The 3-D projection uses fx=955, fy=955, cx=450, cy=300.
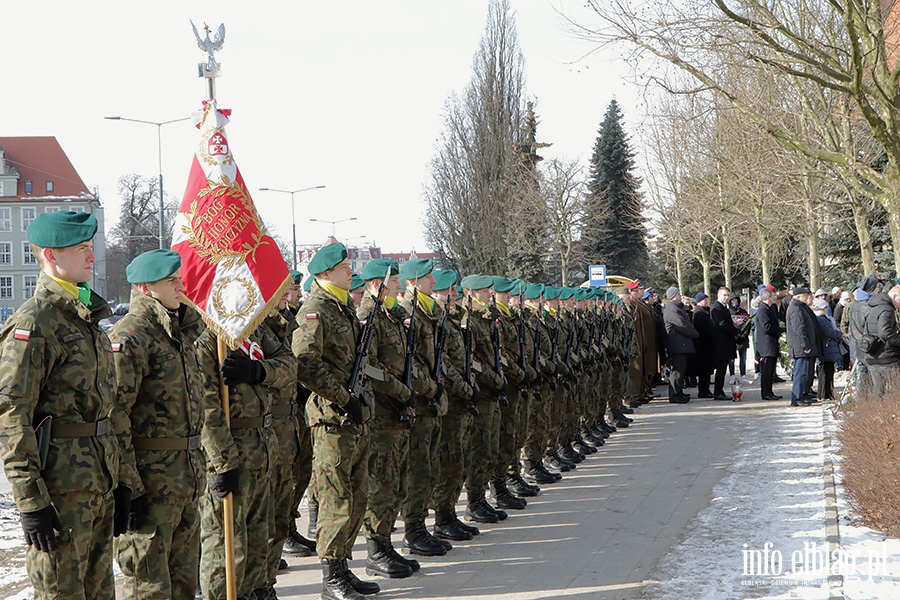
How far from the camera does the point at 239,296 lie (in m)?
5.55

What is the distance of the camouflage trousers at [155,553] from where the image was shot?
4.56 m

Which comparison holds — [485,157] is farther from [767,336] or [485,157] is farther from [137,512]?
[137,512]

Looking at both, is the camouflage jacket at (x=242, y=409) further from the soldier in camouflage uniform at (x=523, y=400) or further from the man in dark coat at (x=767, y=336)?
the man in dark coat at (x=767, y=336)

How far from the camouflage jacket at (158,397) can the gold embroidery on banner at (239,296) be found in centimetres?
55

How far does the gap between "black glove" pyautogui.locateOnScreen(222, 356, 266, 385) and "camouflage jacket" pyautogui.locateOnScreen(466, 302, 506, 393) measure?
3.29 m

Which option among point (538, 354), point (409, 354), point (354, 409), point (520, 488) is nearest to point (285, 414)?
point (354, 409)

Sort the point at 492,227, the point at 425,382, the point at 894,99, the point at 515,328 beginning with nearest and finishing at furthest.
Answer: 1. the point at 425,382
2. the point at 515,328
3. the point at 894,99
4. the point at 492,227

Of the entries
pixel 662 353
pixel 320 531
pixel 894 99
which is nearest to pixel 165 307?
pixel 320 531

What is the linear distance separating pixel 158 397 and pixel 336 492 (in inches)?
64.9

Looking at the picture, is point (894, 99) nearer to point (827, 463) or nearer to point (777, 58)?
point (777, 58)

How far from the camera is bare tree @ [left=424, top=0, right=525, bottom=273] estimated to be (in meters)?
41.9

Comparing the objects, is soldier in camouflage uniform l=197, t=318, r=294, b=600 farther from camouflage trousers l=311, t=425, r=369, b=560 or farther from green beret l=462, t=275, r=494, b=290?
green beret l=462, t=275, r=494, b=290

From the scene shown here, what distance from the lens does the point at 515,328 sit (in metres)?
9.70

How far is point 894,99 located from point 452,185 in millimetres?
30585
